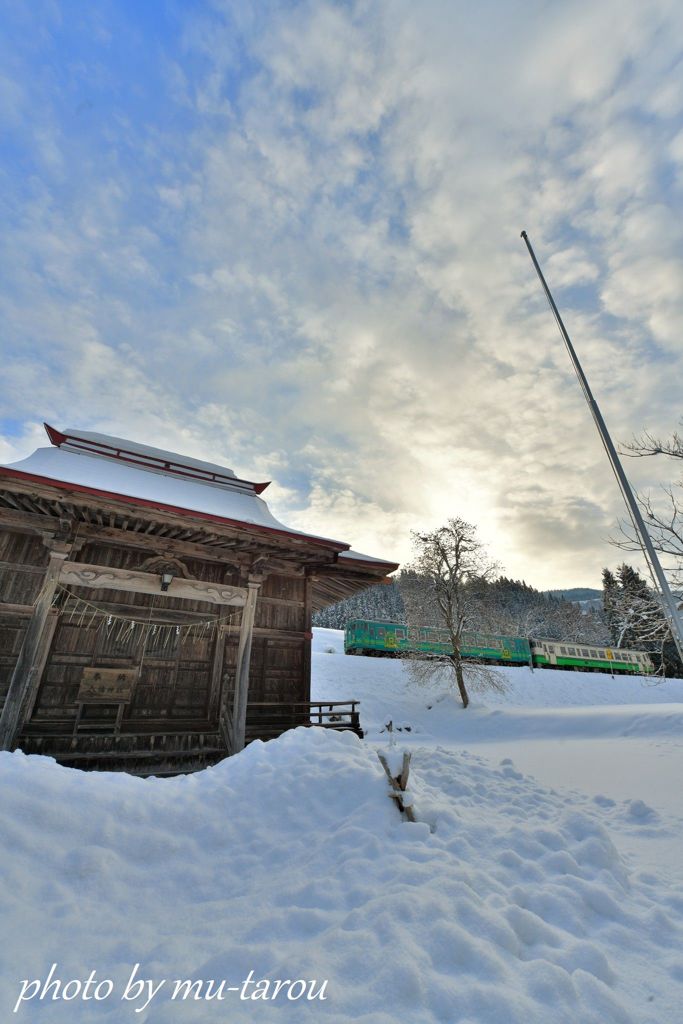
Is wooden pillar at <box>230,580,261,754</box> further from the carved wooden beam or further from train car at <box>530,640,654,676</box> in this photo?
train car at <box>530,640,654,676</box>

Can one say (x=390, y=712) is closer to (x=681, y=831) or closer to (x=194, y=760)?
(x=194, y=760)

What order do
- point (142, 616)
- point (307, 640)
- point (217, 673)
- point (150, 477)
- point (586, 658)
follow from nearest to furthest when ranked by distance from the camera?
1. point (142, 616)
2. point (217, 673)
3. point (307, 640)
4. point (150, 477)
5. point (586, 658)

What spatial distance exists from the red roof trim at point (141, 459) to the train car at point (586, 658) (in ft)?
82.0

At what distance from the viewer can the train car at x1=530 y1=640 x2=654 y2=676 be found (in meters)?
28.8

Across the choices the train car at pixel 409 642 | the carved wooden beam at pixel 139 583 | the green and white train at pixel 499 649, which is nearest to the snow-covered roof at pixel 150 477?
the carved wooden beam at pixel 139 583

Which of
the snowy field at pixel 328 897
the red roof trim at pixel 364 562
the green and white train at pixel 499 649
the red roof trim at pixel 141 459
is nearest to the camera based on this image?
the snowy field at pixel 328 897

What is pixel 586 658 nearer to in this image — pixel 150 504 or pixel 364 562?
pixel 364 562

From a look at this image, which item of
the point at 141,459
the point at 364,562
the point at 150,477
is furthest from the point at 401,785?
the point at 141,459

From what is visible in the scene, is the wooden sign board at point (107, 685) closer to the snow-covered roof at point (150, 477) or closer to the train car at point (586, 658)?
the snow-covered roof at point (150, 477)

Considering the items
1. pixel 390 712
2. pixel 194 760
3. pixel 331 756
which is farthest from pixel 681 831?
pixel 390 712

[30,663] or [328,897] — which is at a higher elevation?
[30,663]

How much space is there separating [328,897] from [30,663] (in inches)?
247

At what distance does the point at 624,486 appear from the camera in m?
6.83

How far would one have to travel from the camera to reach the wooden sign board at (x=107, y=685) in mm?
8039
